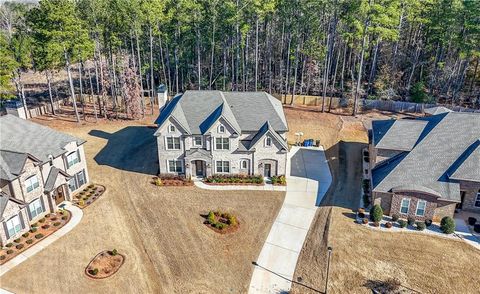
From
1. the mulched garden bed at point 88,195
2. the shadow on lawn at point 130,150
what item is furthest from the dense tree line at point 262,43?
the mulched garden bed at point 88,195

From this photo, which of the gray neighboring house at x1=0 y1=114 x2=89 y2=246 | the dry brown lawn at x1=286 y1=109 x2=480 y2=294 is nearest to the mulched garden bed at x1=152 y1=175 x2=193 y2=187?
the gray neighboring house at x1=0 y1=114 x2=89 y2=246

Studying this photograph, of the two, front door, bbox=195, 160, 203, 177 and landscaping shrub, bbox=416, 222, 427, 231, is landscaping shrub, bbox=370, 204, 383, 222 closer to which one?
landscaping shrub, bbox=416, 222, 427, 231

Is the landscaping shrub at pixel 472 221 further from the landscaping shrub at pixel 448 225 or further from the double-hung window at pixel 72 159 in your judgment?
the double-hung window at pixel 72 159

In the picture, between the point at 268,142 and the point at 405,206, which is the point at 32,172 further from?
the point at 405,206

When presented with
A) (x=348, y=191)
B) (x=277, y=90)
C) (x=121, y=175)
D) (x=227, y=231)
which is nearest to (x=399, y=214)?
(x=348, y=191)

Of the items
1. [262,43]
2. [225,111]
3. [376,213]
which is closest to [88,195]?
[225,111]
